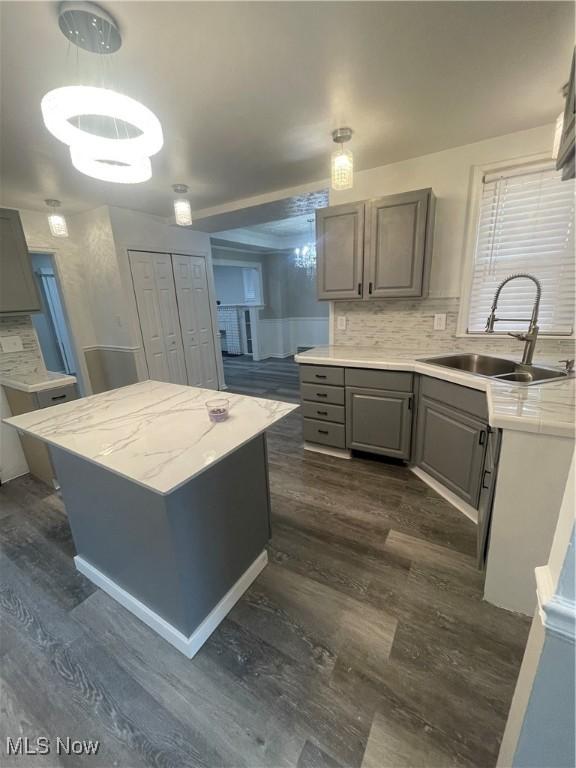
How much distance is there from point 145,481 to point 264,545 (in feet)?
3.33

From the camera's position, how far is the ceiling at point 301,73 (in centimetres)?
115

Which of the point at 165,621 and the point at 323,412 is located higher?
the point at 323,412

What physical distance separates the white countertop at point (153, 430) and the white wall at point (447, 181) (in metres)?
1.90

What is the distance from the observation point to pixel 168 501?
3.56 ft

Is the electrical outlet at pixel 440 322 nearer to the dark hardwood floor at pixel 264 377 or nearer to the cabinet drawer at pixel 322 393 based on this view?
the cabinet drawer at pixel 322 393

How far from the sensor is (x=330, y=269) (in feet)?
8.62

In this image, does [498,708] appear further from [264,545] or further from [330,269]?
[330,269]

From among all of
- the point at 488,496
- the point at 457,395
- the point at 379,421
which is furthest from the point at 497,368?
the point at 488,496

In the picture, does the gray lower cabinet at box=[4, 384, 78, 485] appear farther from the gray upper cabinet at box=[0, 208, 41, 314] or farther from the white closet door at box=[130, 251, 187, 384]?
the white closet door at box=[130, 251, 187, 384]

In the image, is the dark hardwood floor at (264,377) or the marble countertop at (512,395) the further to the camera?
the dark hardwood floor at (264,377)

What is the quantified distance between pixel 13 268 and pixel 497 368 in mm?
3684

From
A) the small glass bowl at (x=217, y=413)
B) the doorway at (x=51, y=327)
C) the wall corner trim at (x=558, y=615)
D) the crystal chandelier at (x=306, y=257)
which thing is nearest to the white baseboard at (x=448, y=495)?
the wall corner trim at (x=558, y=615)

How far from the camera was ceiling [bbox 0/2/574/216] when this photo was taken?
1.15m

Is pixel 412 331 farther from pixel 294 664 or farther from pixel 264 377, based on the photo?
pixel 264 377
